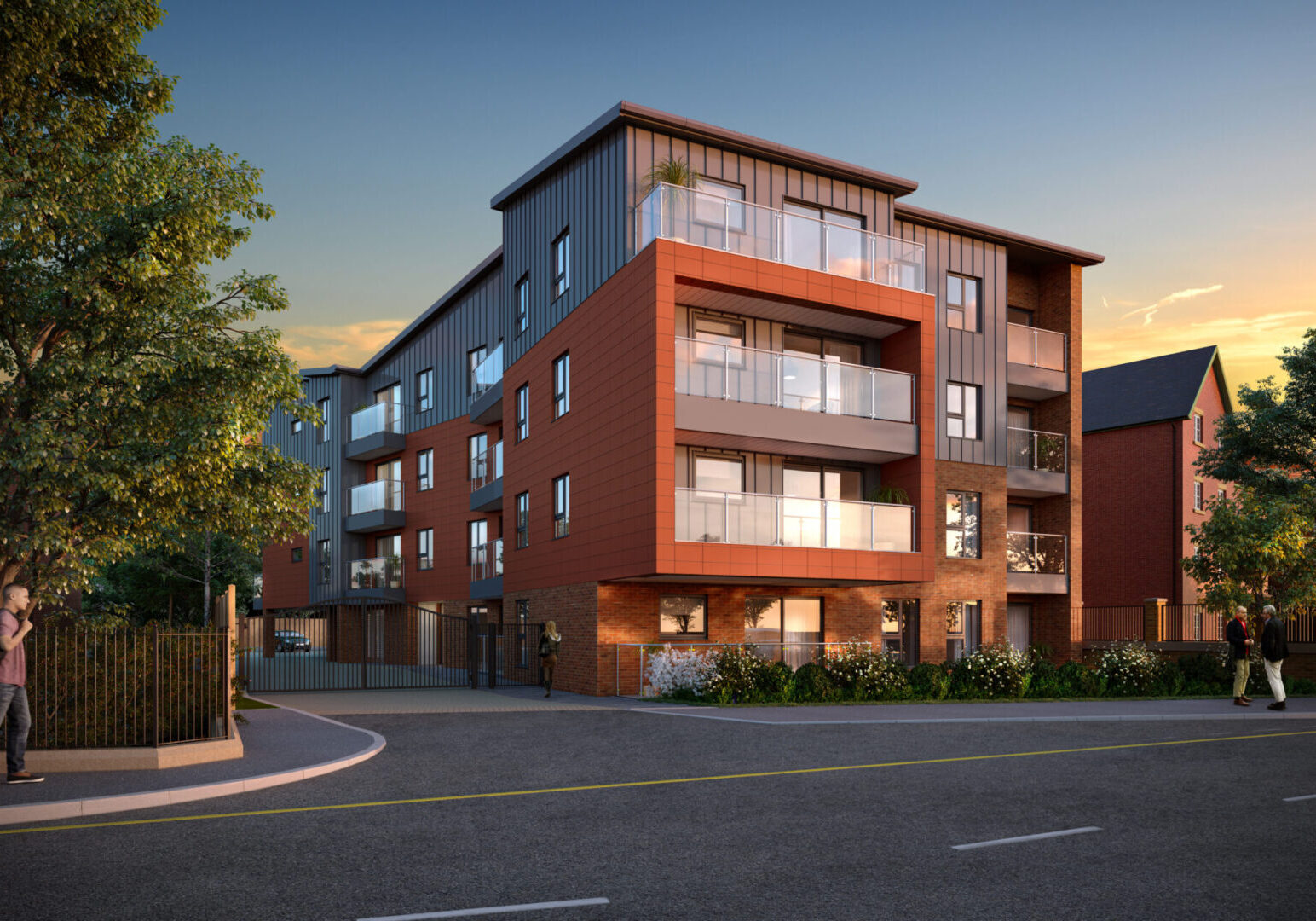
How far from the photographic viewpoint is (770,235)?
22156 mm

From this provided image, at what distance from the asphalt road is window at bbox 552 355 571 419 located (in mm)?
13867

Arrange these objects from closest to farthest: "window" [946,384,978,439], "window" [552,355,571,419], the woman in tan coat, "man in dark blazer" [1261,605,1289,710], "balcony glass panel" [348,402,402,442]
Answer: "man in dark blazer" [1261,605,1289,710]
the woman in tan coat
"window" [552,355,571,419]
"window" [946,384,978,439]
"balcony glass panel" [348,402,402,442]

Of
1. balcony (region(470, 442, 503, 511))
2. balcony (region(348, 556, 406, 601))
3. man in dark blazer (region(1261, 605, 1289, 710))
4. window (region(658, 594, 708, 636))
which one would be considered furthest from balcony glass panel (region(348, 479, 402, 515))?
man in dark blazer (region(1261, 605, 1289, 710))

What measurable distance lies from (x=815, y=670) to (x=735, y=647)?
175cm

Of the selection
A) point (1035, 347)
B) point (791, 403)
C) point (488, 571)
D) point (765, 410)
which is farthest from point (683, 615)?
point (1035, 347)

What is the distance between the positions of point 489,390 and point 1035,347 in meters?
16.4

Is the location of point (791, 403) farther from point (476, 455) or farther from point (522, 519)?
point (476, 455)

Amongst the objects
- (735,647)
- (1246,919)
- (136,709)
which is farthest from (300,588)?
(1246,919)

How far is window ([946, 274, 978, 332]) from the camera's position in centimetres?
2853

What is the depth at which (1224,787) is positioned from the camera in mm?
10461

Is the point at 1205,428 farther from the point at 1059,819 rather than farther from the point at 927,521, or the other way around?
the point at 1059,819

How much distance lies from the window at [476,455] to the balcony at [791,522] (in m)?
15.4

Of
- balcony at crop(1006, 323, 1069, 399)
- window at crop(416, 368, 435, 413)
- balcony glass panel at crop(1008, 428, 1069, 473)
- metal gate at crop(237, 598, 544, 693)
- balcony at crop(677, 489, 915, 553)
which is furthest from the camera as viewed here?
window at crop(416, 368, 435, 413)

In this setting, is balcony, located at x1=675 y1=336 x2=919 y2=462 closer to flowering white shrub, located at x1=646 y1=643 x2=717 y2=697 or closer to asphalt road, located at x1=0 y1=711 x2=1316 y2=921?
flowering white shrub, located at x1=646 y1=643 x2=717 y2=697
